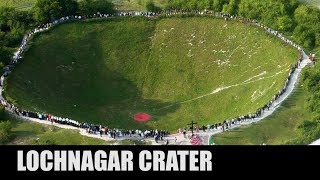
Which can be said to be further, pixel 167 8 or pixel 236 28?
pixel 167 8

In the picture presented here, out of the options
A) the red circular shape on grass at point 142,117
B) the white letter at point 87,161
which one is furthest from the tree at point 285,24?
the white letter at point 87,161

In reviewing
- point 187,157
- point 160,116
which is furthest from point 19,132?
point 187,157

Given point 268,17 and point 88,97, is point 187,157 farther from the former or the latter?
point 268,17

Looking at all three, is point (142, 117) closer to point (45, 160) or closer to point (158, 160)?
point (158, 160)

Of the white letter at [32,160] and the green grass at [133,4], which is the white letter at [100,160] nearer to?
the white letter at [32,160]

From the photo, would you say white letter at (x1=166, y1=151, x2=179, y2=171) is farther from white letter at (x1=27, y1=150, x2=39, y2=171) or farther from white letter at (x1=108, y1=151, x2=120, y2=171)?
white letter at (x1=27, y1=150, x2=39, y2=171)

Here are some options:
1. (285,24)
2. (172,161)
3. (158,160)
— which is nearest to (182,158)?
(172,161)
